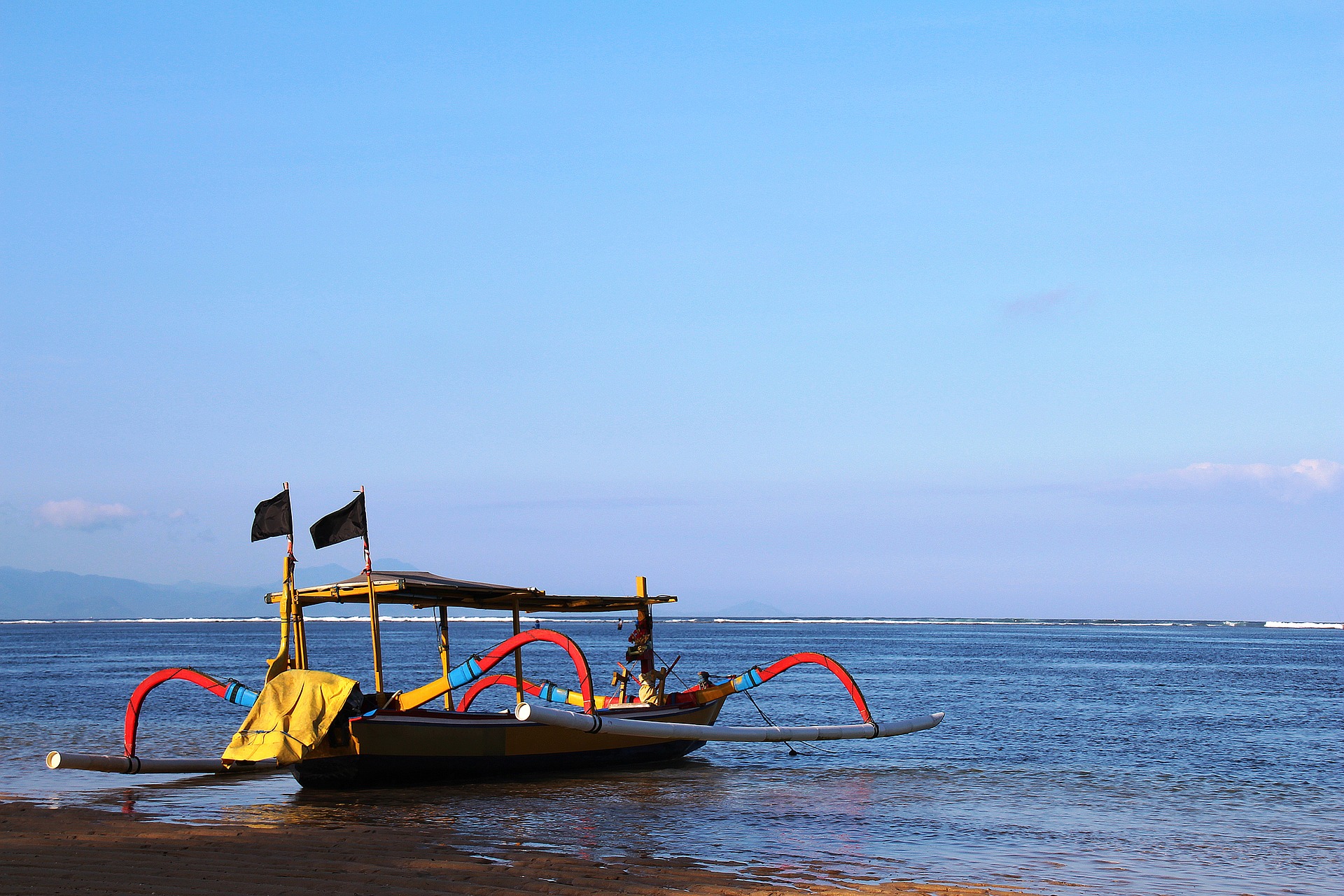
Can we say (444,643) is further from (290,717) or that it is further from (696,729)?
(696,729)

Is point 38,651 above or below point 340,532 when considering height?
below

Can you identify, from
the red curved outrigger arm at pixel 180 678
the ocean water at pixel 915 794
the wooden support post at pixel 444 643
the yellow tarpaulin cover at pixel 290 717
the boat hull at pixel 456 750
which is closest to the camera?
the ocean water at pixel 915 794

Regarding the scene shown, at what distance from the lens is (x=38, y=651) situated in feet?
281

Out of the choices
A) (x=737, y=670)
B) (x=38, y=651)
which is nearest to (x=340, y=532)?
(x=737, y=670)

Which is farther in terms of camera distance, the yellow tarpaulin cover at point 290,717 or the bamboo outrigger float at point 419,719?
the bamboo outrigger float at point 419,719

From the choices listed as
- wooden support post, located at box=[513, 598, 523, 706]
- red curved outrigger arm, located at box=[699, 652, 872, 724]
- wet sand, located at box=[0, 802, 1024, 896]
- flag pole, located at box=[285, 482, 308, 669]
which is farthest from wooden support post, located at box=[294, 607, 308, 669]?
red curved outrigger arm, located at box=[699, 652, 872, 724]

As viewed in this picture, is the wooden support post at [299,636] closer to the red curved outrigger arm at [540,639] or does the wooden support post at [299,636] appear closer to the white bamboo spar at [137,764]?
the white bamboo spar at [137,764]

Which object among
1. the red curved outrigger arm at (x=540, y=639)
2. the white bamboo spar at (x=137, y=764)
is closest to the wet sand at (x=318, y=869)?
the white bamboo spar at (x=137, y=764)

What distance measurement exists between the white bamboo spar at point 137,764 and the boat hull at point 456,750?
117cm

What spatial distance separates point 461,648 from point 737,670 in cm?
4041

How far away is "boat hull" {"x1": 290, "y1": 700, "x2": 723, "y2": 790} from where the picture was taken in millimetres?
17391

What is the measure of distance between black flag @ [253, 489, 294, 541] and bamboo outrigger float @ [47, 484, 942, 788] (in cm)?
3

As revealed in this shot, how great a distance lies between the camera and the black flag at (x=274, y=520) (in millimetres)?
18594

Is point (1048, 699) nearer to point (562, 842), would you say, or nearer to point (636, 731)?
point (636, 731)
